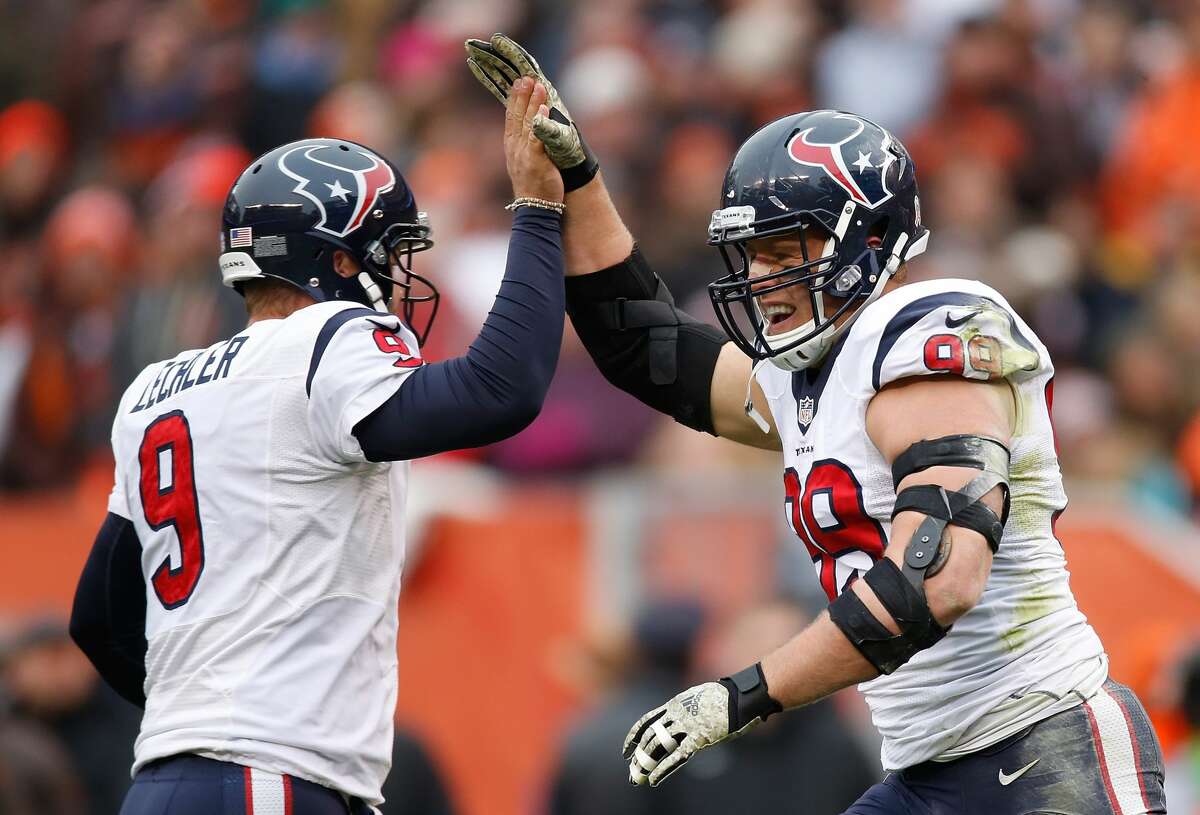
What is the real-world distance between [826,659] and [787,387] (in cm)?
87

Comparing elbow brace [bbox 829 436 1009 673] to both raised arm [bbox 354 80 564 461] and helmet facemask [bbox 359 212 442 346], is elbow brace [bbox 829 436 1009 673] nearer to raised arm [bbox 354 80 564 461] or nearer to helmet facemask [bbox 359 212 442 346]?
raised arm [bbox 354 80 564 461]

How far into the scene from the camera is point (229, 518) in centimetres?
430

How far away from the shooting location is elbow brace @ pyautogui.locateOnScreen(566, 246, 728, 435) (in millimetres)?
5074

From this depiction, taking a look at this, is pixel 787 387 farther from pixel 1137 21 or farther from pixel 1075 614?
pixel 1137 21

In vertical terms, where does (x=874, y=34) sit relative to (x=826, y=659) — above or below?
above

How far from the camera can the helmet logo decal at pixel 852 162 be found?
4352 millimetres

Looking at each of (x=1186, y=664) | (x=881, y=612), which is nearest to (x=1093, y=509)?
(x=1186, y=664)

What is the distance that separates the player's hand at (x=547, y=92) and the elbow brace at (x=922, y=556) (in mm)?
1290

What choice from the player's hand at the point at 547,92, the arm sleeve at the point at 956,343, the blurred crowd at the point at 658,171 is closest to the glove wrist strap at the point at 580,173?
the player's hand at the point at 547,92

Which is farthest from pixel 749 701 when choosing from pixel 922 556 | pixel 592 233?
pixel 592 233

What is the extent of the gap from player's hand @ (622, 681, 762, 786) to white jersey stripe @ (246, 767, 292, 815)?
0.79 metres

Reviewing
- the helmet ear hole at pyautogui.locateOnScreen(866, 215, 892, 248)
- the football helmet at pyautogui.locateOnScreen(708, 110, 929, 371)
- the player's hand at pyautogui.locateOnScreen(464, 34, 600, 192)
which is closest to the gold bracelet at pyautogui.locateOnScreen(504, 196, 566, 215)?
the player's hand at pyautogui.locateOnScreen(464, 34, 600, 192)

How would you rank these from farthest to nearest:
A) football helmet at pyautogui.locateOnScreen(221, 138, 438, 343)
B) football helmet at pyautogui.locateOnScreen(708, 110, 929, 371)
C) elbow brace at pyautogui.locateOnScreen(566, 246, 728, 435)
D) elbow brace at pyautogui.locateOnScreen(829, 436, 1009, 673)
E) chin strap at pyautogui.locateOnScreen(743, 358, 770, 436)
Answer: elbow brace at pyautogui.locateOnScreen(566, 246, 728, 435) < chin strap at pyautogui.locateOnScreen(743, 358, 770, 436) < football helmet at pyautogui.locateOnScreen(221, 138, 438, 343) < football helmet at pyautogui.locateOnScreen(708, 110, 929, 371) < elbow brace at pyautogui.locateOnScreen(829, 436, 1009, 673)

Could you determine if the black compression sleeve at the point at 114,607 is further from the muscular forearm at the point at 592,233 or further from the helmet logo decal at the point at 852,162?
the helmet logo decal at the point at 852,162
